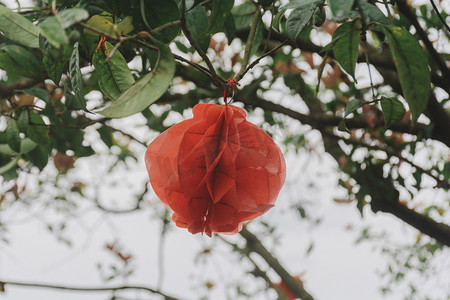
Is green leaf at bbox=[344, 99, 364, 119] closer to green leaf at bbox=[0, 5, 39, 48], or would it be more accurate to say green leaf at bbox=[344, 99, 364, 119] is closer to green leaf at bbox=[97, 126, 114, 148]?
green leaf at bbox=[0, 5, 39, 48]

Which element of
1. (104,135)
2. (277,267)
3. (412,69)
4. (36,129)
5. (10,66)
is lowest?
(277,267)

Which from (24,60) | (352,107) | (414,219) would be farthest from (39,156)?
(414,219)

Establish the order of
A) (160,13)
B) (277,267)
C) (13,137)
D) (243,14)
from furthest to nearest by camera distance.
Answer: (277,267) → (243,14) → (13,137) → (160,13)

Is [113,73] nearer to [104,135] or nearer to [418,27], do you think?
[418,27]

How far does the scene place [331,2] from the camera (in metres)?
0.28

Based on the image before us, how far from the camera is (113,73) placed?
15.4 inches

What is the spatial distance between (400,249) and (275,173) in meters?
2.38

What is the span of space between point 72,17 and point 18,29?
0.14 m

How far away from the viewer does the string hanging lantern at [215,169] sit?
1.28 feet

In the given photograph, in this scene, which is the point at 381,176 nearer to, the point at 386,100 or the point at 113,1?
the point at 386,100

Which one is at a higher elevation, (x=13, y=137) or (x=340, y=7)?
(x=340, y=7)

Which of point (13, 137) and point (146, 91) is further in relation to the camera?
point (13, 137)

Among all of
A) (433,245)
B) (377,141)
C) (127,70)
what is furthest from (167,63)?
(433,245)

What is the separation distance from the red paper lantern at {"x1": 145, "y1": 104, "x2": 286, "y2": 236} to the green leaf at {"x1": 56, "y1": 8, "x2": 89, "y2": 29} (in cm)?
17
